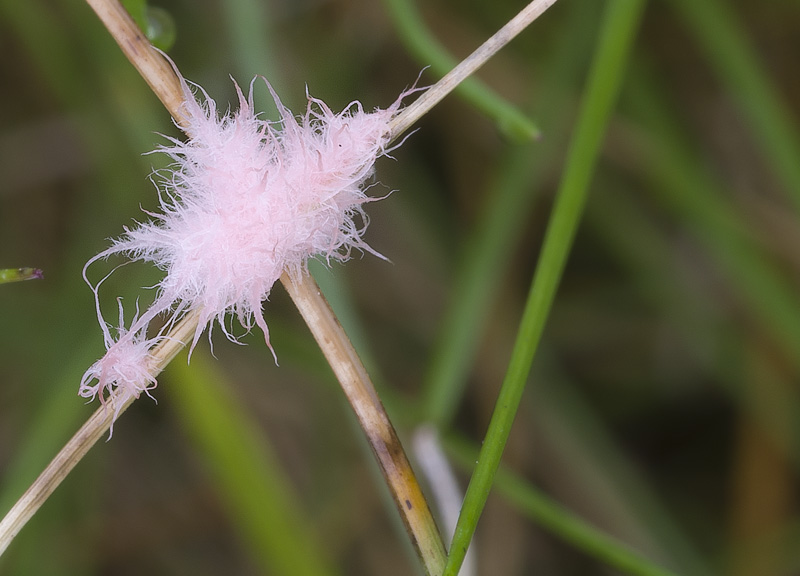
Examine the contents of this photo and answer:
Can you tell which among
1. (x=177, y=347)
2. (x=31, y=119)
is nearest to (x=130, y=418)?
(x=31, y=119)

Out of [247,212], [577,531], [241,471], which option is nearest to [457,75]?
[247,212]

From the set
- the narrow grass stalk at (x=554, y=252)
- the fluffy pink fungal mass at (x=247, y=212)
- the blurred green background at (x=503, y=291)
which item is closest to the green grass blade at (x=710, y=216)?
the blurred green background at (x=503, y=291)

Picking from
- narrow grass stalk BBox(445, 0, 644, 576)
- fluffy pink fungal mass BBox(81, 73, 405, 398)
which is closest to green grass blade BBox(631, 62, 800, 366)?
narrow grass stalk BBox(445, 0, 644, 576)

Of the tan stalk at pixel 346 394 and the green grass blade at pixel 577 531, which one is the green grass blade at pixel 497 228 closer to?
the green grass blade at pixel 577 531

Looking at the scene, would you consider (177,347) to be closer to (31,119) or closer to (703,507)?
(31,119)

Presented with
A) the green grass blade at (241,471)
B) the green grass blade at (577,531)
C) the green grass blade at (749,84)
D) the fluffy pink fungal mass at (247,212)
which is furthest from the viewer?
the green grass blade at (749,84)

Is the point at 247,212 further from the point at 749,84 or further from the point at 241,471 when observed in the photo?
the point at 749,84
